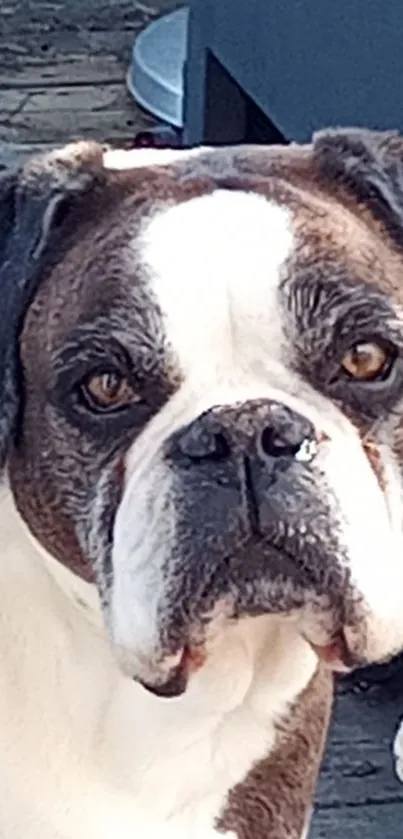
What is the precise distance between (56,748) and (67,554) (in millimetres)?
154

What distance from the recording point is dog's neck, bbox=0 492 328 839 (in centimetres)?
125

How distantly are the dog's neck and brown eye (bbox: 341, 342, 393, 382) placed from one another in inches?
7.9

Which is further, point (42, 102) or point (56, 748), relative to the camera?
point (42, 102)

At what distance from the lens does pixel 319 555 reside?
1.05m

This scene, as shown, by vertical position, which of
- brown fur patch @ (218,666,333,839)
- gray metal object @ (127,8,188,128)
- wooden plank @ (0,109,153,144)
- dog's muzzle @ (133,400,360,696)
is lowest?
wooden plank @ (0,109,153,144)

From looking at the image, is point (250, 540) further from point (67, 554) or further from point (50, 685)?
point (50, 685)

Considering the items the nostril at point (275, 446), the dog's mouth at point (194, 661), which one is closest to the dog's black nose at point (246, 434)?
the nostril at point (275, 446)

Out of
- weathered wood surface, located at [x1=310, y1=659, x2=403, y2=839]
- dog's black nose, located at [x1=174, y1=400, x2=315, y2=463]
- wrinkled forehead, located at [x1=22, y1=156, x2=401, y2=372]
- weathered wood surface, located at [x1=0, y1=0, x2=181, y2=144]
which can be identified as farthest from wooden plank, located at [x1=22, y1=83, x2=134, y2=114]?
dog's black nose, located at [x1=174, y1=400, x2=315, y2=463]

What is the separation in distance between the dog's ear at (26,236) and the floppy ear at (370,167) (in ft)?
0.44

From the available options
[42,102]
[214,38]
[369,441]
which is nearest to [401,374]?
[369,441]

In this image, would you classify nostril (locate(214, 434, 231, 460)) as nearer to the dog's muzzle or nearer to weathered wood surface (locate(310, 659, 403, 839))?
the dog's muzzle

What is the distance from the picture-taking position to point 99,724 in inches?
50.2

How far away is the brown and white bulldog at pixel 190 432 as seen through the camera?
1.05m

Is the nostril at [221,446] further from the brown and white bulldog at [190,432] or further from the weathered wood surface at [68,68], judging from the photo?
the weathered wood surface at [68,68]
